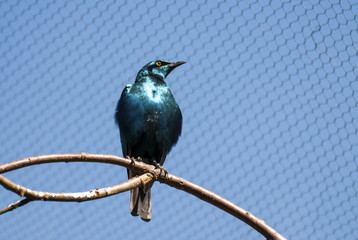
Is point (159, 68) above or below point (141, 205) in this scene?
above

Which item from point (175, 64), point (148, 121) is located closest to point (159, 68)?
point (175, 64)

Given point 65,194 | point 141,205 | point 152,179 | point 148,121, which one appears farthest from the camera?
point 148,121

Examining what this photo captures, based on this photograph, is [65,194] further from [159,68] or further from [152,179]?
[159,68]

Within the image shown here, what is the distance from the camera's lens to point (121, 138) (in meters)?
4.34

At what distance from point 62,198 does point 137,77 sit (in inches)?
106

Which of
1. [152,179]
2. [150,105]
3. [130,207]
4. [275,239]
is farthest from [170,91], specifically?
[275,239]

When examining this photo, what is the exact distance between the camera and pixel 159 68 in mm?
4801

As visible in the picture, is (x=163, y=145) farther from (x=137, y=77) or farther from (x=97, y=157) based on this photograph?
(x=97, y=157)

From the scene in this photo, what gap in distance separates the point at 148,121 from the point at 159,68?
A: 81cm

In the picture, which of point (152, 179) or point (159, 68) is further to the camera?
point (159, 68)

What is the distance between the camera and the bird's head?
4.69 m

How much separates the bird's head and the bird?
0.26 metres

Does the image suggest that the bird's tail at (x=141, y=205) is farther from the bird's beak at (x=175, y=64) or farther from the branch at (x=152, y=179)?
the bird's beak at (x=175, y=64)

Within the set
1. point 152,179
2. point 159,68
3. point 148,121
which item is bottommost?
point 152,179
